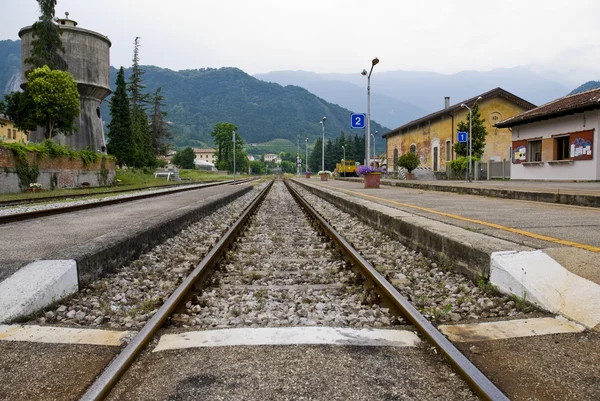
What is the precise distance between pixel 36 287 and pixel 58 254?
0.98 metres

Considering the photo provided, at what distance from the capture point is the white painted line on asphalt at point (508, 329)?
8.84 ft

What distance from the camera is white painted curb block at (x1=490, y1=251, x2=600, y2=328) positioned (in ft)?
9.42

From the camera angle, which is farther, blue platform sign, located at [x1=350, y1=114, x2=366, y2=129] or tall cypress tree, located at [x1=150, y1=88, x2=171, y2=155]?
tall cypress tree, located at [x1=150, y1=88, x2=171, y2=155]

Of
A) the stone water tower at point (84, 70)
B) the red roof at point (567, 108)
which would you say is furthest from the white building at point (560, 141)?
the stone water tower at point (84, 70)

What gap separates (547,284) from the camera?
Answer: 3268mm

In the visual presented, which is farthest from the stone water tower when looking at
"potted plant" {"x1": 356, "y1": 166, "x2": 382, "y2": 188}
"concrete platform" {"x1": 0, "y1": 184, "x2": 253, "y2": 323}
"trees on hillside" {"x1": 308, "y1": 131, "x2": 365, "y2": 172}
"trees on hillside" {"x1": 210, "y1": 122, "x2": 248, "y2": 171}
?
"trees on hillside" {"x1": 308, "y1": 131, "x2": 365, "y2": 172}

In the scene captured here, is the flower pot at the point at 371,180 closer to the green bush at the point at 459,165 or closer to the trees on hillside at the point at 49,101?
the green bush at the point at 459,165

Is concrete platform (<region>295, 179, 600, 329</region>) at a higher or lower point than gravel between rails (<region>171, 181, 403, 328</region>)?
higher

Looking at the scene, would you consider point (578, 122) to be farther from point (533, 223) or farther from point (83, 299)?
point (83, 299)

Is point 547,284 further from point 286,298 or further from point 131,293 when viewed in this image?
point 131,293

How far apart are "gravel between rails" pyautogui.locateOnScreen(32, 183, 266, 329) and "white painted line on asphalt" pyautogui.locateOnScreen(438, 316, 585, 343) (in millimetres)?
2184

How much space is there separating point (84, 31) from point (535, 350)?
157 ft

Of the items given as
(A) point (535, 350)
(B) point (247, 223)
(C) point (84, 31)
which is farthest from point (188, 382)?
(C) point (84, 31)

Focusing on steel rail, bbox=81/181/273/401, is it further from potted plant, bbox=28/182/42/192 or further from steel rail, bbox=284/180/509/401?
potted plant, bbox=28/182/42/192
